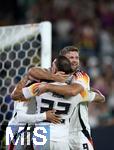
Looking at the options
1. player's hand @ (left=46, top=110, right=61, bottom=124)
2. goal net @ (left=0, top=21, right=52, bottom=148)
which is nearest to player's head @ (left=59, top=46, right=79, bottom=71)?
player's hand @ (left=46, top=110, right=61, bottom=124)

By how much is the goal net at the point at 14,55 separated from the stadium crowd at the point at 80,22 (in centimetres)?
344

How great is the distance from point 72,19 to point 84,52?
3.56 ft

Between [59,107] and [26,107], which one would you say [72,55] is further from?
[26,107]

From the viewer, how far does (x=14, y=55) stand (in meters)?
8.81

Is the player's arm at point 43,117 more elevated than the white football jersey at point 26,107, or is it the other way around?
the white football jersey at point 26,107

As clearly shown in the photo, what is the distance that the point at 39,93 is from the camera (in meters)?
6.55

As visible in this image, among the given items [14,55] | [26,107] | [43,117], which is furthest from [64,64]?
[14,55]

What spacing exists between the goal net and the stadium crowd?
344 centimetres

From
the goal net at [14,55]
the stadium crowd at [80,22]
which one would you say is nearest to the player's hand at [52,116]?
the goal net at [14,55]

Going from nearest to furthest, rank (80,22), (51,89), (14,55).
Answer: (51,89), (14,55), (80,22)

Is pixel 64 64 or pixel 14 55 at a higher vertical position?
pixel 14 55

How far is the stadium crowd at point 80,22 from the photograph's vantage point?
1284cm

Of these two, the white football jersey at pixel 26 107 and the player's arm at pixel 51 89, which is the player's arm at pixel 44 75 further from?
the white football jersey at pixel 26 107

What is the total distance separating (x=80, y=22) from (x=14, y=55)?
526cm
